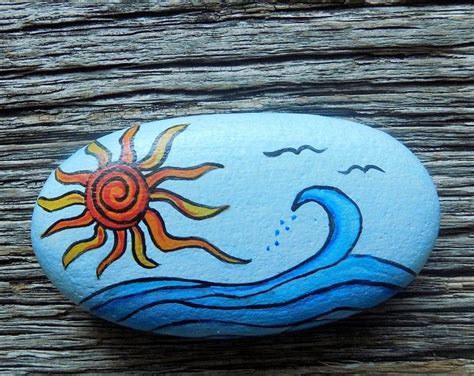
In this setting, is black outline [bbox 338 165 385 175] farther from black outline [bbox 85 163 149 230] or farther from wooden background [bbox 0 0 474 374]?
black outline [bbox 85 163 149 230]

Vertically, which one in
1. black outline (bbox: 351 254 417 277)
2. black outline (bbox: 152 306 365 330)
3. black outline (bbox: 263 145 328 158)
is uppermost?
black outline (bbox: 263 145 328 158)

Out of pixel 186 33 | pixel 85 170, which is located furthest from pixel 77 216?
pixel 186 33

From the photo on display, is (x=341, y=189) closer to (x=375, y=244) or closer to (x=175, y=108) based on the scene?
(x=375, y=244)

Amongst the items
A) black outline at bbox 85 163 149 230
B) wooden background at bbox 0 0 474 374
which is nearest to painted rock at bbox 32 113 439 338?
black outline at bbox 85 163 149 230

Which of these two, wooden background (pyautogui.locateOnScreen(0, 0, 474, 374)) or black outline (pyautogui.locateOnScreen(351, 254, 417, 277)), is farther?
wooden background (pyautogui.locateOnScreen(0, 0, 474, 374))

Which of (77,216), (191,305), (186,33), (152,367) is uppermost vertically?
(186,33)

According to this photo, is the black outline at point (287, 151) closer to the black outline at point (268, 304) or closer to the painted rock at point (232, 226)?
the painted rock at point (232, 226)

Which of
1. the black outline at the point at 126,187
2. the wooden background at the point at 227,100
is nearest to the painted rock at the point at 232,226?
the black outline at the point at 126,187

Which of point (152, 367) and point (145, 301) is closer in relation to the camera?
point (145, 301)
